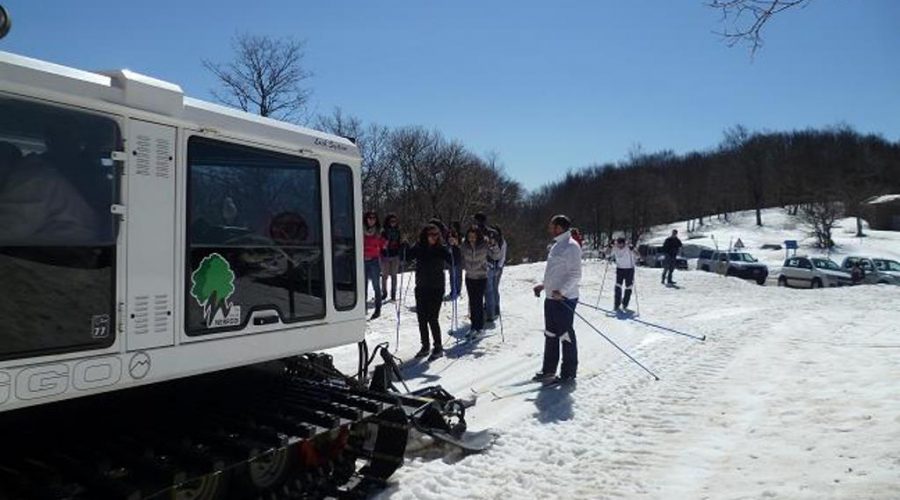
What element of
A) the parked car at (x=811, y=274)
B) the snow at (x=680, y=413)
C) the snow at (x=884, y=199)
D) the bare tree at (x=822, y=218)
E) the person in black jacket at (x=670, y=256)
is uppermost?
the snow at (x=884, y=199)

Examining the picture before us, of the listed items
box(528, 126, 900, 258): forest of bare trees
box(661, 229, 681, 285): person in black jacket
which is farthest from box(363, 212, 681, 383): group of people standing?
box(528, 126, 900, 258): forest of bare trees

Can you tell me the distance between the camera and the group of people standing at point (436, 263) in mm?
10445

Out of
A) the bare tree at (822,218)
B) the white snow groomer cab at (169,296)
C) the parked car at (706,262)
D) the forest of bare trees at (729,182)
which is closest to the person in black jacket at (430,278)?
the white snow groomer cab at (169,296)

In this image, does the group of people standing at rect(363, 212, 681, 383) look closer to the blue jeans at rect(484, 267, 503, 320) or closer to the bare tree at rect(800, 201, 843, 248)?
the blue jeans at rect(484, 267, 503, 320)

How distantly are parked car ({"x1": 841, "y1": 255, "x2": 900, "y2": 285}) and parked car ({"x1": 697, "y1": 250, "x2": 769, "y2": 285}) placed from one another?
156 inches

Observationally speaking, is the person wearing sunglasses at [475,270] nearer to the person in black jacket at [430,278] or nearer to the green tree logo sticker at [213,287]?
the person in black jacket at [430,278]

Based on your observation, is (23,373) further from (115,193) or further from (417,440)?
(417,440)

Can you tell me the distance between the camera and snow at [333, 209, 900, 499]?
537 cm

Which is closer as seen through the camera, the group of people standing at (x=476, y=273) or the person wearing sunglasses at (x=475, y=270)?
the group of people standing at (x=476, y=273)

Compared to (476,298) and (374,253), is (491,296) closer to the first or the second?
(476,298)

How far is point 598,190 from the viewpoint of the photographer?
314ft

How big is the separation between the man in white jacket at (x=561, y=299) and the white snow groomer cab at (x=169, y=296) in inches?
148

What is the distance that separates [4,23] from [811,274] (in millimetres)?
34182

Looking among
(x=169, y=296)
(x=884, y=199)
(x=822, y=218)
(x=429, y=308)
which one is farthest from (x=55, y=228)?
(x=884, y=199)
